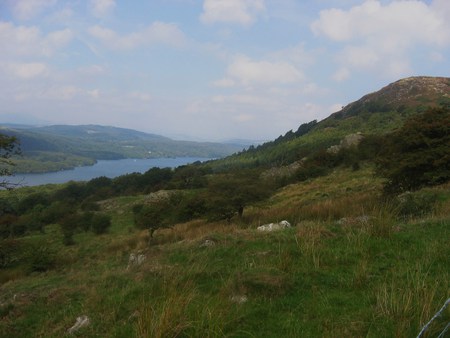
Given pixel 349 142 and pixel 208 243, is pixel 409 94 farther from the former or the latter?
pixel 208 243

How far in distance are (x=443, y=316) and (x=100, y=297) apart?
15.9ft

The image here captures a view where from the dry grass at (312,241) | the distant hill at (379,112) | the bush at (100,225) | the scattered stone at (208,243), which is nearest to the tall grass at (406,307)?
the dry grass at (312,241)

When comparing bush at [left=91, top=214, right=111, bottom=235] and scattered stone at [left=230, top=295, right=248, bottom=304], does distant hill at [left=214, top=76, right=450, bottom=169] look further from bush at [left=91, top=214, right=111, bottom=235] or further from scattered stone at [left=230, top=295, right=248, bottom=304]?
scattered stone at [left=230, top=295, right=248, bottom=304]

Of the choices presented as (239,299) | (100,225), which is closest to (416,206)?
(239,299)

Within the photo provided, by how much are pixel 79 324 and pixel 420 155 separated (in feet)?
48.7

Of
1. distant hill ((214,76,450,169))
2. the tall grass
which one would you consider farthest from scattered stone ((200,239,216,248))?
distant hill ((214,76,450,169))

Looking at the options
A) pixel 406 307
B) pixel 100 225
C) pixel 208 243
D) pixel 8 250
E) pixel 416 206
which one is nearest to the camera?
pixel 406 307

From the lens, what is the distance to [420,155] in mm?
15680

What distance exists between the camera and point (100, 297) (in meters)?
6.11

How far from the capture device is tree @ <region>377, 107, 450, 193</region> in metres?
15.5

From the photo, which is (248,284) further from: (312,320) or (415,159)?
(415,159)

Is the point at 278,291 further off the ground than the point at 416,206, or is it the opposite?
the point at 416,206

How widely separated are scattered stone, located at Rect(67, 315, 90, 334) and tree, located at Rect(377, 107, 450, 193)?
14.1m

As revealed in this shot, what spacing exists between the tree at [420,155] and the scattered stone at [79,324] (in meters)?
14.1
